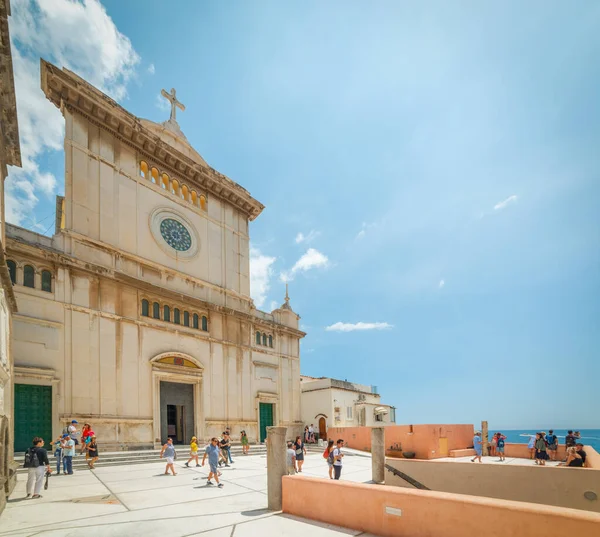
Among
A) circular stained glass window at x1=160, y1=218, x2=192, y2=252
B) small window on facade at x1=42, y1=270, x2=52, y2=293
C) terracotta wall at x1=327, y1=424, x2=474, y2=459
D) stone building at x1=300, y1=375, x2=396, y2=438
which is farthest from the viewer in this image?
stone building at x1=300, y1=375, x2=396, y2=438

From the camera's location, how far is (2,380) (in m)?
11.0

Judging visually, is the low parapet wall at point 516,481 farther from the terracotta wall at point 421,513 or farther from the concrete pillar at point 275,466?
the terracotta wall at point 421,513

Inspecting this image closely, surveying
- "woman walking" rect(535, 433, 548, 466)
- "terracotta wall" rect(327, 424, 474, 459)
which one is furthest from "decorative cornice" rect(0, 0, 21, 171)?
"woman walking" rect(535, 433, 548, 466)

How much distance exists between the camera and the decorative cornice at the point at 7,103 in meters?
10.3

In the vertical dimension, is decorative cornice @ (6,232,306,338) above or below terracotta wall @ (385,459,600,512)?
above

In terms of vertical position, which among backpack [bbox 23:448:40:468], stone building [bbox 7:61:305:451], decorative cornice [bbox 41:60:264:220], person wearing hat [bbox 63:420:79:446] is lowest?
person wearing hat [bbox 63:420:79:446]

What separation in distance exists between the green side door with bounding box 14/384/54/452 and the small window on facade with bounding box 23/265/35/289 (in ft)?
14.2

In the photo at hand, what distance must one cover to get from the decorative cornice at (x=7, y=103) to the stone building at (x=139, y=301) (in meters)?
5.06

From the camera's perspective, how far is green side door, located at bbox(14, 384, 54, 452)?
17.6m

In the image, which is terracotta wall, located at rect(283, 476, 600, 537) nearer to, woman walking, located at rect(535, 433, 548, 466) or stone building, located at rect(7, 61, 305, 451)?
stone building, located at rect(7, 61, 305, 451)

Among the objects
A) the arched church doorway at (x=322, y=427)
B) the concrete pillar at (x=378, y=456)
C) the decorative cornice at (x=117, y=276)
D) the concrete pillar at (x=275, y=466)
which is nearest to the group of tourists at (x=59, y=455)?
the concrete pillar at (x=275, y=466)

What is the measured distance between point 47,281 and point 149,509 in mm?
13406

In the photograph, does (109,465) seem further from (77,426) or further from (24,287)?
(24,287)

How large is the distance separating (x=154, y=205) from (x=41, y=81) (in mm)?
8294
